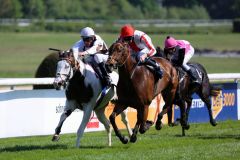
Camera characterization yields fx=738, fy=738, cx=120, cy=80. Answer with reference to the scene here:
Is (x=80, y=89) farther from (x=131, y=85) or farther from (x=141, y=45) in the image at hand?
(x=141, y=45)

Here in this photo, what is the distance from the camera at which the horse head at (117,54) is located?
11641 mm

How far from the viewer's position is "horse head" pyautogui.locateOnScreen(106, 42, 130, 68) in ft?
38.2

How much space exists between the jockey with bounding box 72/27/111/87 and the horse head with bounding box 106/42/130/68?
64 centimetres

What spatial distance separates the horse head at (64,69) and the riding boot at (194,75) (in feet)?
12.8

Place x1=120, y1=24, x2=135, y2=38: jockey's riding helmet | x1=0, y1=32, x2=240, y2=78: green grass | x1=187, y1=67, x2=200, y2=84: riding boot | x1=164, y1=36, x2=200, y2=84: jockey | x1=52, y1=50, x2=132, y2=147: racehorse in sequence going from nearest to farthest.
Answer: x1=52, y1=50, x2=132, y2=147: racehorse < x1=120, y1=24, x2=135, y2=38: jockey's riding helmet < x1=164, y1=36, x2=200, y2=84: jockey < x1=187, y1=67, x2=200, y2=84: riding boot < x1=0, y1=32, x2=240, y2=78: green grass

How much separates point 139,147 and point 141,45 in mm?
1925

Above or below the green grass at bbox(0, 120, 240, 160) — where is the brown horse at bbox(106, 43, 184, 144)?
above

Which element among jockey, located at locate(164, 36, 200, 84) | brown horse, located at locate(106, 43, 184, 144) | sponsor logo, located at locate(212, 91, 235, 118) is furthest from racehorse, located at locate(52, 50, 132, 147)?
sponsor logo, located at locate(212, 91, 235, 118)

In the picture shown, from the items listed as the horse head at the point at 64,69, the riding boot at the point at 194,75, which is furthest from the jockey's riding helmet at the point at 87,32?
the riding boot at the point at 194,75

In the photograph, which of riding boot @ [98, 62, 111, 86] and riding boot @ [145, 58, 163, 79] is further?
riding boot @ [145, 58, 163, 79]

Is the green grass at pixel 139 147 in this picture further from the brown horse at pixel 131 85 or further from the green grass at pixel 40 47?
the green grass at pixel 40 47

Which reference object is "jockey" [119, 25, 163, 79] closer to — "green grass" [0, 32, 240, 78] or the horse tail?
the horse tail

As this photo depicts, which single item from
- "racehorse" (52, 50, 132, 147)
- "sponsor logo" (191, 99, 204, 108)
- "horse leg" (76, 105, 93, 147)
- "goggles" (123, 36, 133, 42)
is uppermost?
"goggles" (123, 36, 133, 42)

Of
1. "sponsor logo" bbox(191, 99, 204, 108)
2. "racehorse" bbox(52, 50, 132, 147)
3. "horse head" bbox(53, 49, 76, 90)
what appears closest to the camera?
"horse head" bbox(53, 49, 76, 90)
